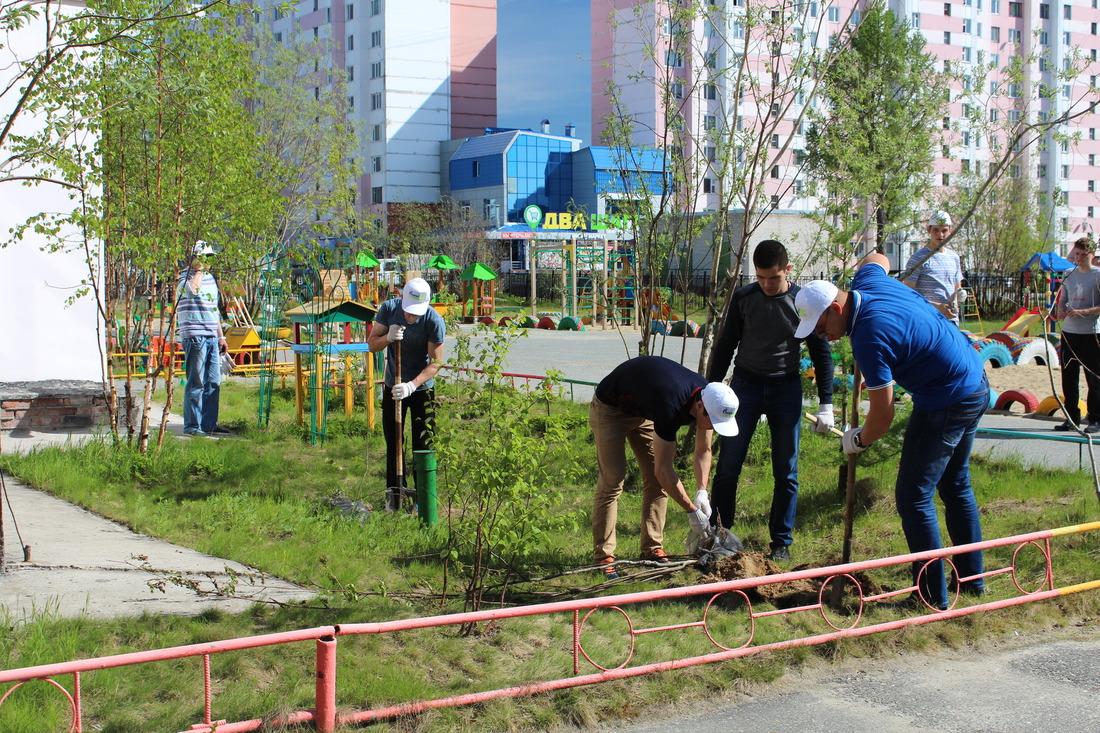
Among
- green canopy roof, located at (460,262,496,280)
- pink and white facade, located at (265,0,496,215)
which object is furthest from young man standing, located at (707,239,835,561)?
pink and white facade, located at (265,0,496,215)

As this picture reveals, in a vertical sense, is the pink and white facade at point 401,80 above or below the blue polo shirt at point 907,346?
above

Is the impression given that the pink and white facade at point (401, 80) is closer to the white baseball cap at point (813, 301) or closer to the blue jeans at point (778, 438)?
the blue jeans at point (778, 438)

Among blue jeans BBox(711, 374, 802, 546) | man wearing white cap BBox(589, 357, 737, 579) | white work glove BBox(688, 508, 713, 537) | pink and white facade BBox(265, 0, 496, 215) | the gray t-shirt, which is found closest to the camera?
man wearing white cap BBox(589, 357, 737, 579)

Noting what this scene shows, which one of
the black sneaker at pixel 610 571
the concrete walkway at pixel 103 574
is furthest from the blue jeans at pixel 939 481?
the concrete walkway at pixel 103 574

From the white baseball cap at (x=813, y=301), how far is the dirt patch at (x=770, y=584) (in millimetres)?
1219

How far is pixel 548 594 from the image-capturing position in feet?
16.1

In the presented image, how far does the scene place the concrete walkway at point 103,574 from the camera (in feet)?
14.9

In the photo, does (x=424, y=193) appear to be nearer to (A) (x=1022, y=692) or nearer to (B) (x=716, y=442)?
(B) (x=716, y=442)

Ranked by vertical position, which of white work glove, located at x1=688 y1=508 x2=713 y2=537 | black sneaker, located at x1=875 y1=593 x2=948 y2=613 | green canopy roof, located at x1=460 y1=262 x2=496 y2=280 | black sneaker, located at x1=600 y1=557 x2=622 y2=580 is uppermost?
green canopy roof, located at x1=460 y1=262 x2=496 y2=280

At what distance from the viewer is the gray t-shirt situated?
29.8 feet

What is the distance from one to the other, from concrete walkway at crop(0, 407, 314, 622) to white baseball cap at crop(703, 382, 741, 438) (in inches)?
84.4

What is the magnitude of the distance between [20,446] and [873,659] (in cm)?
702

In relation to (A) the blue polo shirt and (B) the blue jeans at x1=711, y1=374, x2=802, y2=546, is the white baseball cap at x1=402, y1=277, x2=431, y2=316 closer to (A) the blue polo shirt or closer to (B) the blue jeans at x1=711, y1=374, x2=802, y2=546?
(B) the blue jeans at x1=711, y1=374, x2=802, y2=546

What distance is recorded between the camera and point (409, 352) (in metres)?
6.93
